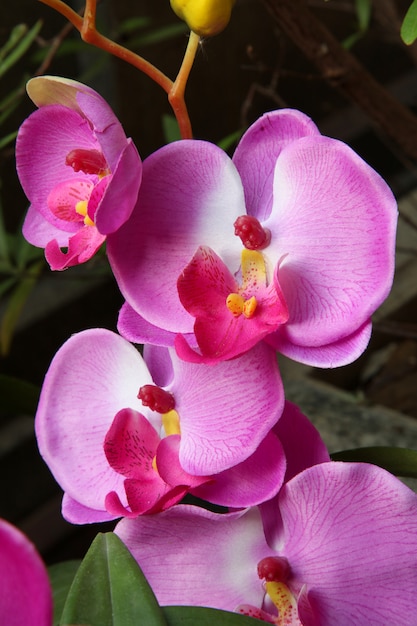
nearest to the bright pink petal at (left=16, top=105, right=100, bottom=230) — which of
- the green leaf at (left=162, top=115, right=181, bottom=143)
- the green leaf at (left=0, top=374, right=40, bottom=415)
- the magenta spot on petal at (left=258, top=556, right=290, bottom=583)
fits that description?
the magenta spot on petal at (left=258, top=556, right=290, bottom=583)

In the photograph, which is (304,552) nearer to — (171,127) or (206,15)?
(206,15)

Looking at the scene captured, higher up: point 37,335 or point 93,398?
point 93,398

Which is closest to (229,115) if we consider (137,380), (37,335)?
(37,335)

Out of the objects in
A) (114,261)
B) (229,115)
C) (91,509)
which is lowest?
(229,115)

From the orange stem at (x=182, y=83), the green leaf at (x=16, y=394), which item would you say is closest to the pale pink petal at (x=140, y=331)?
the orange stem at (x=182, y=83)

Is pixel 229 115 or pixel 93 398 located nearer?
pixel 93 398

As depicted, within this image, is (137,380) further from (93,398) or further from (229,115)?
(229,115)

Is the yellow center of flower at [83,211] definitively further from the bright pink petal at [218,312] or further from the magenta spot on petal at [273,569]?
the magenta spot on petal at [273,569]
